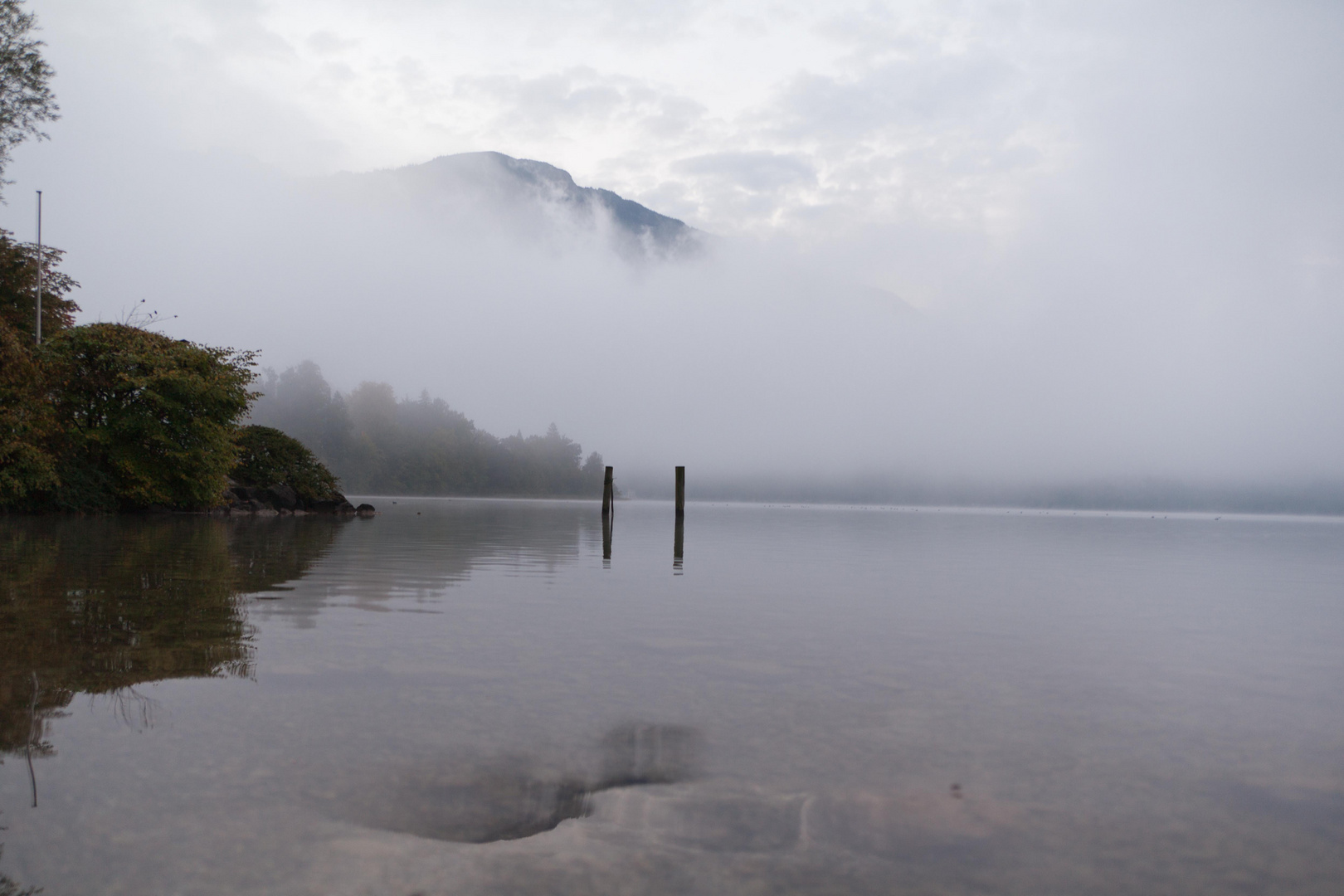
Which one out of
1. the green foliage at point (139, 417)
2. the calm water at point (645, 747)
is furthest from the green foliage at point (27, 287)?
the calm water at point (645, 747)

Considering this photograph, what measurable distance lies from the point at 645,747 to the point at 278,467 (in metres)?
40.3

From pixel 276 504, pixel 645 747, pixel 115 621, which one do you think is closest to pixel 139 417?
pixel 276 504

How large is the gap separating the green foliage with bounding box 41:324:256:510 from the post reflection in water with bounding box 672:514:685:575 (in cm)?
1780

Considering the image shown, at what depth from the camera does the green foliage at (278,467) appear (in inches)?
1543

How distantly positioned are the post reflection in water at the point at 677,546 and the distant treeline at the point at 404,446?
95.0 meters

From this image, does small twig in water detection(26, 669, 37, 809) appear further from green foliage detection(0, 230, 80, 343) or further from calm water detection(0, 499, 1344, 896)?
green foliage detection(0, 230, 80, 343)

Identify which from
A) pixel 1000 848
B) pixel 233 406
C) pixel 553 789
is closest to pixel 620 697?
pixel 553 789

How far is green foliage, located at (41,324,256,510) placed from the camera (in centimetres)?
2948

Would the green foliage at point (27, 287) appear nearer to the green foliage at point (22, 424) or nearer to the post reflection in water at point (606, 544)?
the green foliage at point (22, 424)

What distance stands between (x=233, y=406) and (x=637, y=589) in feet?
89.3

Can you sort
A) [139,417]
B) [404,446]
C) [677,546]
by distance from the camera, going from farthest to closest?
[404,446]
[139,417]
[677,546]

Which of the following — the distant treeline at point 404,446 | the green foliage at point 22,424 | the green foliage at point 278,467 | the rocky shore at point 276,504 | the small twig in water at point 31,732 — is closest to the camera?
the small twig in water at point 31,732

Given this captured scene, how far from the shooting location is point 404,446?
13825 cm

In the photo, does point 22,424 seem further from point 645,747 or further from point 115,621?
point 645,747
